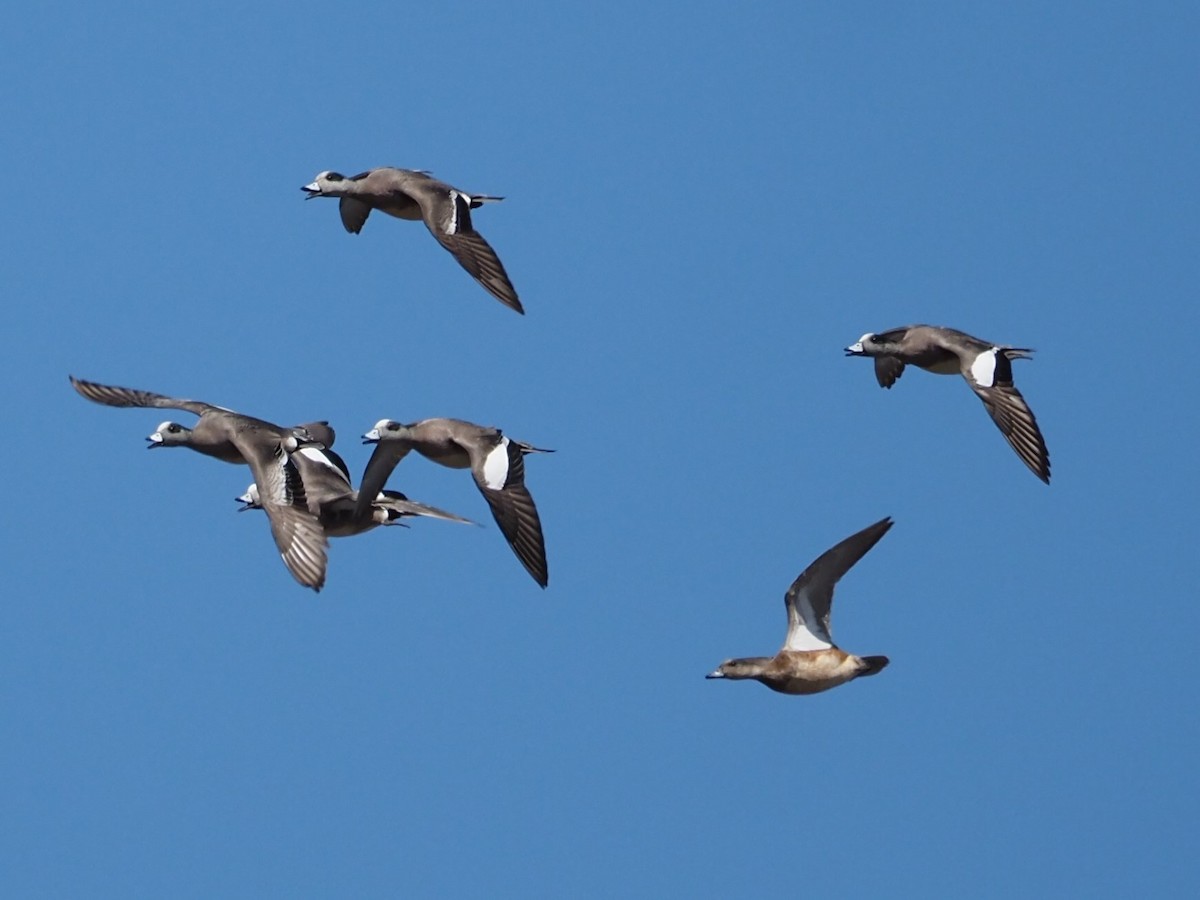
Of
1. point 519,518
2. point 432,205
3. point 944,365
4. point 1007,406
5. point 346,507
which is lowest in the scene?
point 519,518

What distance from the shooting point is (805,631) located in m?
20.0

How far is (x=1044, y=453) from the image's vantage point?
74.7 feet

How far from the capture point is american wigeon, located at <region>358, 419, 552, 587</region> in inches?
841

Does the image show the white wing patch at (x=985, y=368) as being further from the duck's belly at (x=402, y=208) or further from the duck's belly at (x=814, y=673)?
the duck's belly at (x=402, y=208)

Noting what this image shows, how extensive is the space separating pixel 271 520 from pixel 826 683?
17.1ft

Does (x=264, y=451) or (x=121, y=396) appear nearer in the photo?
(x=264, y=451)

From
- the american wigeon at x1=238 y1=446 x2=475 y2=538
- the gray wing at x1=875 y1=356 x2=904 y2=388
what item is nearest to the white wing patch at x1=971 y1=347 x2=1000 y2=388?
the gray wing at x1=875 y1=356 x2=904 y2=388

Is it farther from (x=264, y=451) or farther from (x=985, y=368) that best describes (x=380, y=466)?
(x=985, y=368)

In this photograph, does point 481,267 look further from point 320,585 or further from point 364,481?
point 320,585

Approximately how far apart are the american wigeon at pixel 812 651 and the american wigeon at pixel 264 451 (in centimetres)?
376

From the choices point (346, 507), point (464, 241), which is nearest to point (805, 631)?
point (346, 507)

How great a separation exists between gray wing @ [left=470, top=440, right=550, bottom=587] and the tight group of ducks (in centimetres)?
1

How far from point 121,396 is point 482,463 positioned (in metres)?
5.16

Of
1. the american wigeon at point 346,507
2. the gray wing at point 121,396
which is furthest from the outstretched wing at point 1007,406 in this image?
the gray wing at point 121,396
